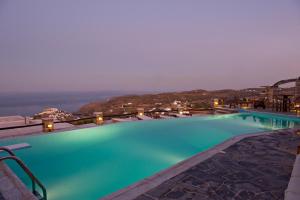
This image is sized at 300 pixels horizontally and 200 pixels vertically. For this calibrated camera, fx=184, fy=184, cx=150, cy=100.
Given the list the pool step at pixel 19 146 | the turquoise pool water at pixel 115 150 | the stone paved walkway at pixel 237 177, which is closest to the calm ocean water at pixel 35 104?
the pool step at pixel 19 146

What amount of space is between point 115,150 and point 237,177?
441cm

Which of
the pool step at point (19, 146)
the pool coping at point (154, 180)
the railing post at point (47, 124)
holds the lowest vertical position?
the pool step at point (19, 146)

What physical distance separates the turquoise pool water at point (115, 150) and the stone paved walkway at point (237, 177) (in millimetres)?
1396

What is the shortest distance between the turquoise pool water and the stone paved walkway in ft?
4.58

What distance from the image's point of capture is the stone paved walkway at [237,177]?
10.3ft

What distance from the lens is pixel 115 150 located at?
692 centimetres

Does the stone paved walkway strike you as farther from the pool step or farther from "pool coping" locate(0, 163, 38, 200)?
the pool step

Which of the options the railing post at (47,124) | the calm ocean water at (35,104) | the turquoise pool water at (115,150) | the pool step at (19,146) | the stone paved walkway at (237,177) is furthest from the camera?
the calm ocean water at (35,104)

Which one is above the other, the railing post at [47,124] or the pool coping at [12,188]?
the railing post at [47,124]

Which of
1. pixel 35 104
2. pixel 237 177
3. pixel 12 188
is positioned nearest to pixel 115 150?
pixel 12 188

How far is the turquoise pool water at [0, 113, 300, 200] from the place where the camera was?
4.57 meters

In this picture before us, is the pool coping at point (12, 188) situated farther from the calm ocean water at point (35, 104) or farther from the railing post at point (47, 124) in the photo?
the calm ocean water at point (35, 104)

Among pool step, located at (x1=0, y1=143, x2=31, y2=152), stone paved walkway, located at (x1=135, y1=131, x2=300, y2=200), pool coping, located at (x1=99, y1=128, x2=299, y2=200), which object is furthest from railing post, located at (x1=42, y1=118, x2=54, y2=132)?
stone paved walkway, located at (x1=135, y1=131, x2=300, y2=200)

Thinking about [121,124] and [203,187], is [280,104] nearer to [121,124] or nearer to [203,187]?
[121,124]
